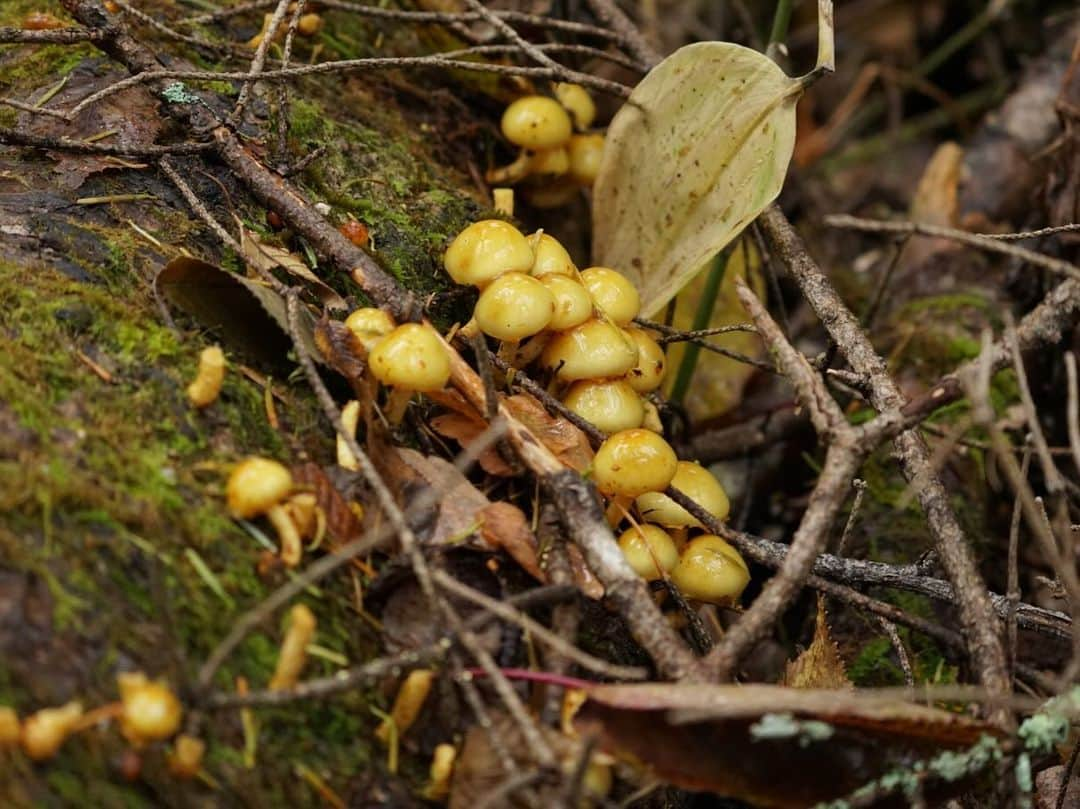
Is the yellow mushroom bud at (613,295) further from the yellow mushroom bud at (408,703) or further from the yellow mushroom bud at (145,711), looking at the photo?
the yellow mushroom bud at (145,711)

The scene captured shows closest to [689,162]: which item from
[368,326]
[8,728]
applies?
[368,326]

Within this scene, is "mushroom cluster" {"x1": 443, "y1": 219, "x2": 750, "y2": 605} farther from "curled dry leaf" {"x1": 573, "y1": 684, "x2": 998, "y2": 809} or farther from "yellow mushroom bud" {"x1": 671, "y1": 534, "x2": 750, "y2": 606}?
"curled dry leaf" {"x1": 573, "y1": 684, "x2": 998, "y2": 809}

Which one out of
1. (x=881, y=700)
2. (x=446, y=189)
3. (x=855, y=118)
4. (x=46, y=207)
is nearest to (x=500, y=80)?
(x=446, y=189)

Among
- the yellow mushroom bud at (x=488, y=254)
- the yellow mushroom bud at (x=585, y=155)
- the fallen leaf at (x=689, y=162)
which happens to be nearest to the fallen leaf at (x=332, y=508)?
the yellow mushroom bud at (x=488, y=254)

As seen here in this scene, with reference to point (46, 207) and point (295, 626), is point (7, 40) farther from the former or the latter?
point (295, 626)

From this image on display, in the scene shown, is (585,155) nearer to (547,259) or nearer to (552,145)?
(552,145)

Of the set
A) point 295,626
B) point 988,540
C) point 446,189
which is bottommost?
point 988,540

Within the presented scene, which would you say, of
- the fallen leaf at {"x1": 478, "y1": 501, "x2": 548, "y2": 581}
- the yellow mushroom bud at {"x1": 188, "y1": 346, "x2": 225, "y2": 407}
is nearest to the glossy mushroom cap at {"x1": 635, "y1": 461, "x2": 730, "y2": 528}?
the fallen leaf at {"x1": 478, "y1": 501, "x2": 548, "y2": 581}

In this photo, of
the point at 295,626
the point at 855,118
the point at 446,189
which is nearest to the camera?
the point at 295,626
